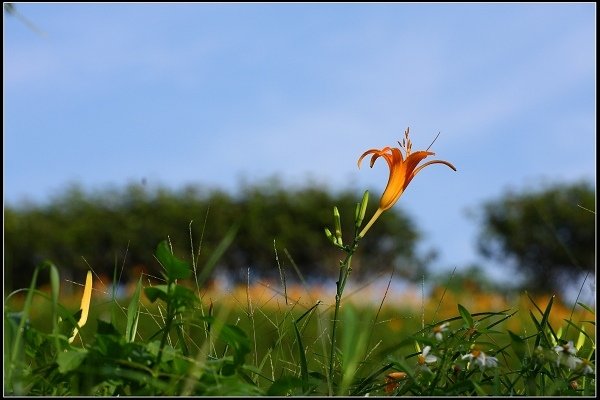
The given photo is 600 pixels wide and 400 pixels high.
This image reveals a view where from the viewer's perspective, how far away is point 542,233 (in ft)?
59.8

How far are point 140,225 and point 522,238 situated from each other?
8934mm

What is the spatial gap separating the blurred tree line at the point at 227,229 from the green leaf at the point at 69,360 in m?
14.5

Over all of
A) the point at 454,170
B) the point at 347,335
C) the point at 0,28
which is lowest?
the point at 347,335

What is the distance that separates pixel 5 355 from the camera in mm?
1670

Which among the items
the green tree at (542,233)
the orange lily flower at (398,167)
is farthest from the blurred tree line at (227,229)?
the orange lily flower at (398,167)

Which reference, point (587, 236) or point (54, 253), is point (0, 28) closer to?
point (54, 253)

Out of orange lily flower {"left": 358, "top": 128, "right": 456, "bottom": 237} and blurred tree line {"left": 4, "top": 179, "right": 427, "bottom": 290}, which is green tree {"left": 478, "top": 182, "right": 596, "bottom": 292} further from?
orange lily flower {"left": 358, "top": 128, "right": 456, "bottom": 237}

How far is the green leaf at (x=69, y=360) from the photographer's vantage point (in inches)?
59.9

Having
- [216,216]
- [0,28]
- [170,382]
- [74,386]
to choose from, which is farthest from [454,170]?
[216,216]

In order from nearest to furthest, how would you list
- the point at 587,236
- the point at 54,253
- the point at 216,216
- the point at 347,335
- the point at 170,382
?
1. the point at 347,335
2. the point at 170,382
3. the point at 216,216
4. the point at 54,253
5. the point at 587,236

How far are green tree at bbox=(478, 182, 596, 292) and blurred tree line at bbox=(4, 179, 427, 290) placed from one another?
2.57m

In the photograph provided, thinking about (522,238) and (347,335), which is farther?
(522,238)

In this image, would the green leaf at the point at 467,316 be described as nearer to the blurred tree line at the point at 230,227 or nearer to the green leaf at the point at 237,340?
the green leaf at the point at 237,340

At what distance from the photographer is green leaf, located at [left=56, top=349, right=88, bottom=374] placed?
59.9 inches
